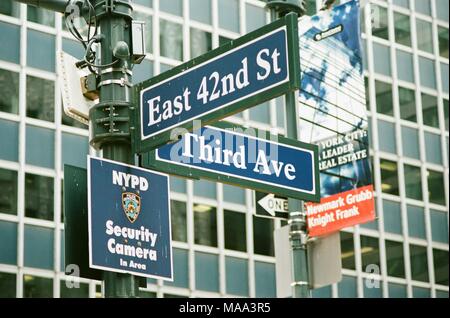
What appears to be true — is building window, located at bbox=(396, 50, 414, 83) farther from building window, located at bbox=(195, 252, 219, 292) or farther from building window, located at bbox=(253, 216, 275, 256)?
building window, located at bbox=(195, 252, 219, 292)

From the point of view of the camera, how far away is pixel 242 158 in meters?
8.87

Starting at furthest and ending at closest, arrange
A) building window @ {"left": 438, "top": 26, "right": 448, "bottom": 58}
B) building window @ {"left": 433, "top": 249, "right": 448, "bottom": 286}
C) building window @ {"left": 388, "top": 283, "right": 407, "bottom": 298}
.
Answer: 1. building window @ {"left": 438, "top": 26, "right": 448, "bottom": 58}
2. building window @ {"left": 433, "top": 249, "right": 448, "bottom": 286}
3. building window @ {"left": 388, "top": 283, "right": 407, "bottom": 298}

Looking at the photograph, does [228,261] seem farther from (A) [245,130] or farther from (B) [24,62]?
(A) [245,130]

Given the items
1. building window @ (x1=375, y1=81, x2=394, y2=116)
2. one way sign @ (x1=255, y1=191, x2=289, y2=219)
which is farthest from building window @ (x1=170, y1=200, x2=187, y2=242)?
one way sign @ (x1=255, y1=191, x2=289, y2=219)

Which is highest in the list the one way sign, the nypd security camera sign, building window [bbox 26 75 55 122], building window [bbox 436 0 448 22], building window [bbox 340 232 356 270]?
building window [bbox 436 0 448 22]

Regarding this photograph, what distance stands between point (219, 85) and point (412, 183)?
3032 cm

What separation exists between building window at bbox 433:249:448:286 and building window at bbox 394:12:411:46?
7.24 meters

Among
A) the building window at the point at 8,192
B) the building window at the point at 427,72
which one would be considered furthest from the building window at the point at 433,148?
the building window at the point at 8,192

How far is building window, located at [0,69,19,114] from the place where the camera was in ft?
97.5

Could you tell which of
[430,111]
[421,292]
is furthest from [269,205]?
[430,111]

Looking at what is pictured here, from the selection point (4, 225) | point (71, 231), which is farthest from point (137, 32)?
point (4, 225)

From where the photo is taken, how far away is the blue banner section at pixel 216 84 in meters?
8.13
